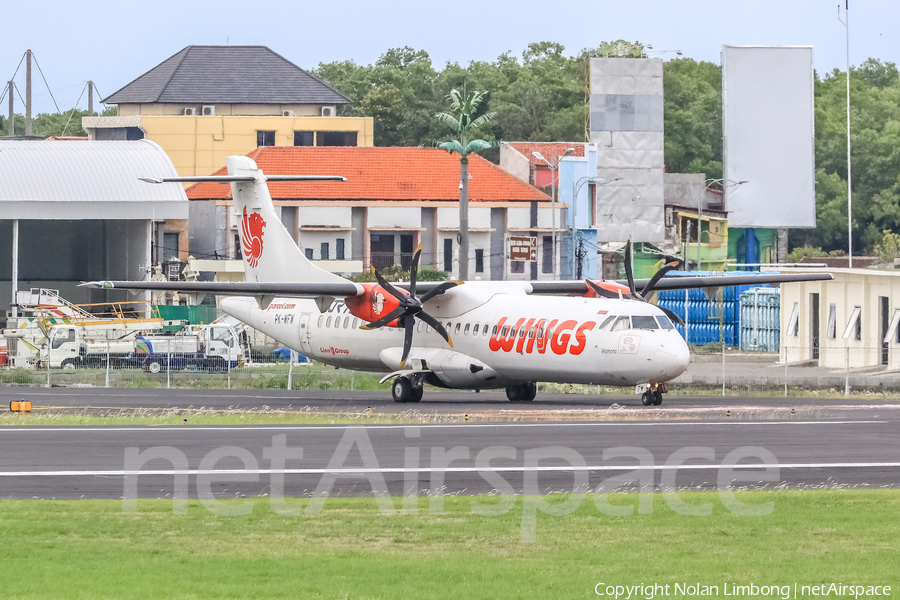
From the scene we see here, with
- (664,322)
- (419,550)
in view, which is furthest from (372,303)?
(419,550)

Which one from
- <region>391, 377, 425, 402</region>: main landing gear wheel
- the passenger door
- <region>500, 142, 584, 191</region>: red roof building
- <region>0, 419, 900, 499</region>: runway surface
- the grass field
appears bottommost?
the grass field

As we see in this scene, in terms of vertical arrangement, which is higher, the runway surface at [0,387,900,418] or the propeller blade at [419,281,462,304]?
the propeller blade at [419,281,462,304]

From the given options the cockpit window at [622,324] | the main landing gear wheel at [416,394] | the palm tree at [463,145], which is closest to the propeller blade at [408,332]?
the main landing gear wheel at [416,394]

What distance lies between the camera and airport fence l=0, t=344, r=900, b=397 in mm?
39969

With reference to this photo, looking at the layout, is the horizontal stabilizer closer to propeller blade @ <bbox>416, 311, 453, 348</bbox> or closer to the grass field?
propeller blade @ <bbox>416, 311, 453, 348</bbox>

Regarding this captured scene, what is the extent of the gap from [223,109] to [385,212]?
82.6 ft

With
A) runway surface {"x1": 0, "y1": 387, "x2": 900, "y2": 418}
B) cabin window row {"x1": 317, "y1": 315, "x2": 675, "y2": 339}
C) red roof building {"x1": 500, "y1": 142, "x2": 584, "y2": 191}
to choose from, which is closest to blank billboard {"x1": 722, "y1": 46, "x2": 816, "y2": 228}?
red roof building {"x1": 500, "y1": 142, "x2": 584, "y2": 191}

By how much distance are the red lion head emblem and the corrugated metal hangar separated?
82.3 ft

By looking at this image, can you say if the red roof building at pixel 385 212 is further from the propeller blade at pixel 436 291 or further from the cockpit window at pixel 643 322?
the cockpit window at pixel 643 322

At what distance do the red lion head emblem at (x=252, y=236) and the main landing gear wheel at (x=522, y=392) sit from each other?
A: 34.5 feet

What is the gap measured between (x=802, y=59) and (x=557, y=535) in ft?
269

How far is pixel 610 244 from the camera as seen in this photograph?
313ft

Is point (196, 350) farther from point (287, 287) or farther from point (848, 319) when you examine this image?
point (848, 319)

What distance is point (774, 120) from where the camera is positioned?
8862 cm
